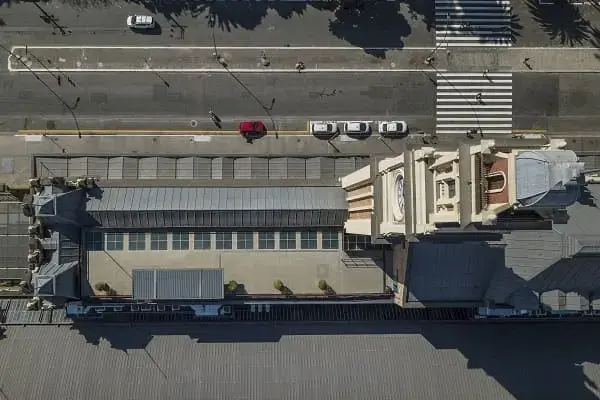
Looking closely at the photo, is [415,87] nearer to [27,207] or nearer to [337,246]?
[337,246]

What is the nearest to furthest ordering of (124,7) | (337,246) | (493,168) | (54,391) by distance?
1. (493,168)
2. (54,391)
3. (337,246)
4. (124,7)

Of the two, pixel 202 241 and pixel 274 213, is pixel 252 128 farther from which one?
pixel 202 241

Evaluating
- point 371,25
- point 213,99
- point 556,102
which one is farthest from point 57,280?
point 556,102

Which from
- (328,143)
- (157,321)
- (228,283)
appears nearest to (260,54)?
(328,143)

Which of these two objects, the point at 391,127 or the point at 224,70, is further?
the point at 391,127

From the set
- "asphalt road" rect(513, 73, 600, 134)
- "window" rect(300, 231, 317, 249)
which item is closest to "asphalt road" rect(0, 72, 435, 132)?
"asphalt road" rect(513, 73, 600, 134)

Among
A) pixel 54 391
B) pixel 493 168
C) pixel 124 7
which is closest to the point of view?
pixel 493 168

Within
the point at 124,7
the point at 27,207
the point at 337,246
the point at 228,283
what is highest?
the point at 124,7

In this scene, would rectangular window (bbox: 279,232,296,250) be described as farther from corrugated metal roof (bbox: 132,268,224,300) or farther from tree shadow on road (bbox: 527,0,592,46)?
tree shadow on road (bbox: 527,0,592,46)
